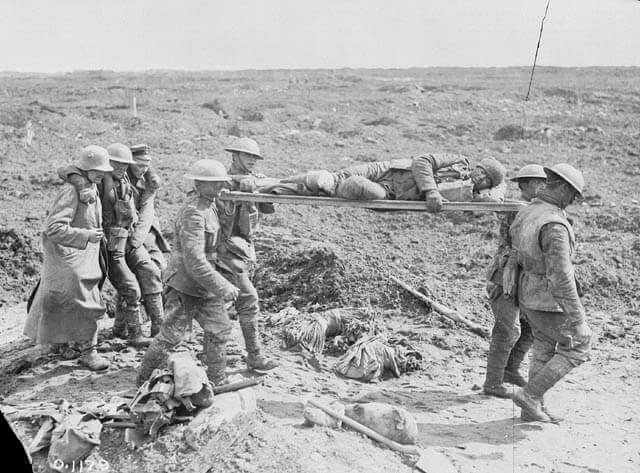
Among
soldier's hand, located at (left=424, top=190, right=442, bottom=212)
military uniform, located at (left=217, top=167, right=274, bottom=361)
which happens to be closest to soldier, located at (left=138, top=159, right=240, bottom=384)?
military uniform, located at (left=217, top=167, right=274, bottom=361)

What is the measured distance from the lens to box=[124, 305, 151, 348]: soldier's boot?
6078 mm

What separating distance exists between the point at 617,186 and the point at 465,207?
8.81 meters

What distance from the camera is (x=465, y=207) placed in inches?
217

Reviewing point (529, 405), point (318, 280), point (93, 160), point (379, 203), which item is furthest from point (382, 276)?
point (93, 160)

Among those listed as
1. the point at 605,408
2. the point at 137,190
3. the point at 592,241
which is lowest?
the point at 605,408

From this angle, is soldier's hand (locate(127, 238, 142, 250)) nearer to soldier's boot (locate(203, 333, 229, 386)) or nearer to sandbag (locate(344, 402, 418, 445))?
soldier's boot (locate(203, 333, 229, 386))

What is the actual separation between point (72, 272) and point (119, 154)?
3.52 ft

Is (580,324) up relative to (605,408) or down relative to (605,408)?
up

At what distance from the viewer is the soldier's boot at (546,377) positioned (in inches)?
192

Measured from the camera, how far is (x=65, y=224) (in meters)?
5.09

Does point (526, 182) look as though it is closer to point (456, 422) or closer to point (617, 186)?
point (456, 422)

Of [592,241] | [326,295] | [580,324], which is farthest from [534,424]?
[592,241]

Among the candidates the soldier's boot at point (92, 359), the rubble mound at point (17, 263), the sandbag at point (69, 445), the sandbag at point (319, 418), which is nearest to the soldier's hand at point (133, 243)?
the soldier's boot at point (92, 359)

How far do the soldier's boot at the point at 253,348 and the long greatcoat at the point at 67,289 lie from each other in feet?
4.02
